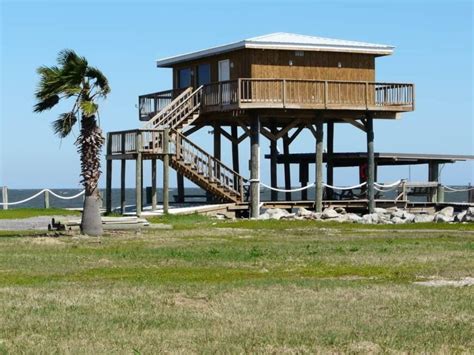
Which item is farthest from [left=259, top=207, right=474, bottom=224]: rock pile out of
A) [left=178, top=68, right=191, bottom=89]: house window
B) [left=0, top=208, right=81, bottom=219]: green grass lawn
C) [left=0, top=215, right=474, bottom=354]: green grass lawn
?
[left=0, top=215, right=474, bottom=354]: green grass lawn

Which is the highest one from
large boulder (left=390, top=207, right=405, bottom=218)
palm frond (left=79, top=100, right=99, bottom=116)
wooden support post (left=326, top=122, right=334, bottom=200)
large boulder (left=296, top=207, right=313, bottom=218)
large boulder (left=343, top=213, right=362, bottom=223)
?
palm frond (left=79, top=100, right=99, bottom=116)

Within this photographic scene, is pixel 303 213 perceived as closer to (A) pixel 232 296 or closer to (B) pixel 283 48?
(B) pixel 283 48

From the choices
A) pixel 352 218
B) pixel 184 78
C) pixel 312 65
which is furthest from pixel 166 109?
pixel 352 218

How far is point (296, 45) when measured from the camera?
161 ft

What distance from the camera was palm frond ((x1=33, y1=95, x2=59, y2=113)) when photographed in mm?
34234

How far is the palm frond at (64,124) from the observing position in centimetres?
3444

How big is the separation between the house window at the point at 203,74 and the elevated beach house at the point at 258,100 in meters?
0.06

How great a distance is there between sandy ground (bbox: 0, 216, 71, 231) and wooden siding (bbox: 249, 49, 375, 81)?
1105 cm

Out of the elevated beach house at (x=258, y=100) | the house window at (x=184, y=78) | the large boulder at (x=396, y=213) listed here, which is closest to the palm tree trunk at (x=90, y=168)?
the elevated beach house at (x=258, y=100)

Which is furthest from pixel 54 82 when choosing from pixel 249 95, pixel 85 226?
pixel 249 95

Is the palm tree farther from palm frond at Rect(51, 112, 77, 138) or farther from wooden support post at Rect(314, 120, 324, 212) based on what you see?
wooden support post at Rect(314, 120, 324, 212)

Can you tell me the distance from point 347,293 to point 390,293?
2.34ft

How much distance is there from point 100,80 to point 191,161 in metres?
14.2

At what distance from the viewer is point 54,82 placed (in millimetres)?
33938
